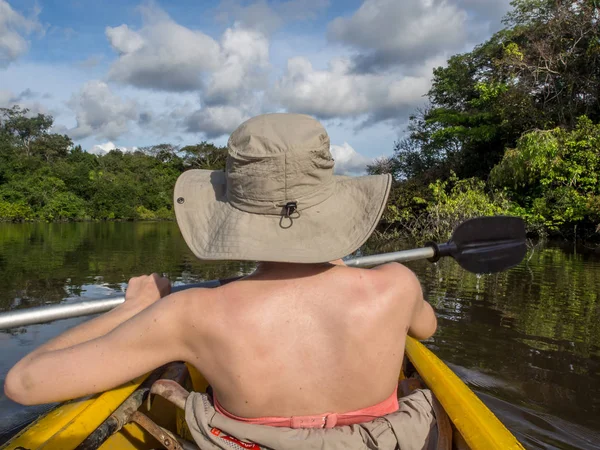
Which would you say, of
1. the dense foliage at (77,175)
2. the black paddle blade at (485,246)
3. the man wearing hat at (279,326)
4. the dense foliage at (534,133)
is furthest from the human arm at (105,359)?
the dense foliage at (77,175)

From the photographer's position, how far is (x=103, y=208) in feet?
134

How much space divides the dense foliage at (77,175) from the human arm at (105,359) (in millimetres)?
38418

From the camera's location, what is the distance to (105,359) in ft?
3.88

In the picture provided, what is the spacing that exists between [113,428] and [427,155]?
2656cm

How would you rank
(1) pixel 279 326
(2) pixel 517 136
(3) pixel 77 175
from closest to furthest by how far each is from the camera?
(1) pixel 279 326, (2) pixel 517 136, (3) pixel 77 175

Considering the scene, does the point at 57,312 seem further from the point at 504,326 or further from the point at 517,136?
the point at 517,136

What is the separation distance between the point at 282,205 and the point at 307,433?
0.58 m

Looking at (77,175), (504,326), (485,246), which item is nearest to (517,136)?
(504,326)

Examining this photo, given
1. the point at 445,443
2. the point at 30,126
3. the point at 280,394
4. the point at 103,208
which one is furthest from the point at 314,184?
the point at 30,126

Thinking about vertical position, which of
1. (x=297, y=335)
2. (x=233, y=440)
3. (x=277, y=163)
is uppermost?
(x=277, y=163)

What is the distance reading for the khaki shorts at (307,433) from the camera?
1.22 metres

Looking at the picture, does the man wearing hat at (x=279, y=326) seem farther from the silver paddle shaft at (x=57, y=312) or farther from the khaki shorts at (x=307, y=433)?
the silver paddle shaft at (x=57, y=312)

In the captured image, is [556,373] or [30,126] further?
[30,126]

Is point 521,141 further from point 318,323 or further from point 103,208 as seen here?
point 103,208
